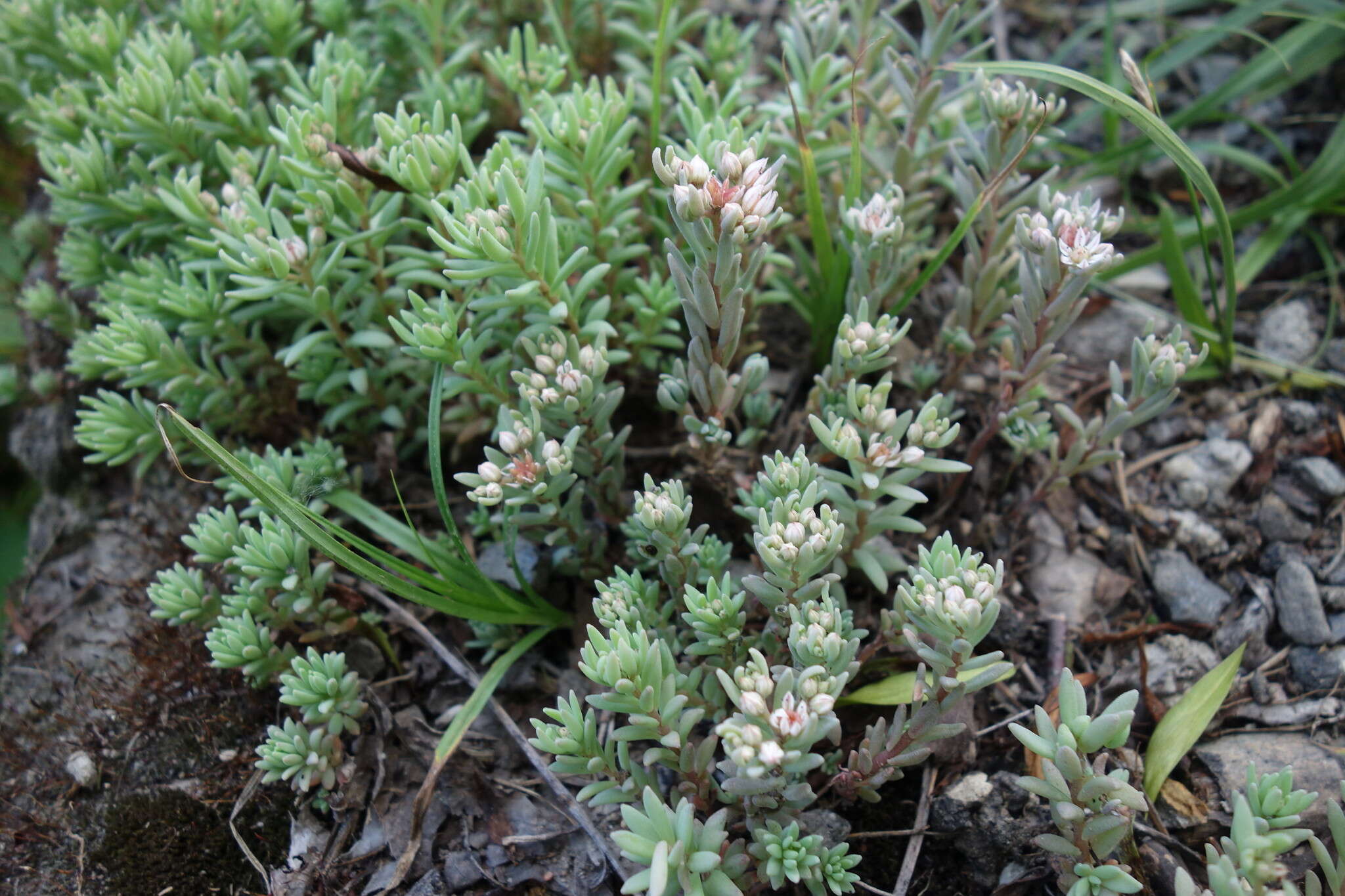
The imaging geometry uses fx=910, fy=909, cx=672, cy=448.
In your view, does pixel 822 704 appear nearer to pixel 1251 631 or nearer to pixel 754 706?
pixel 754 706

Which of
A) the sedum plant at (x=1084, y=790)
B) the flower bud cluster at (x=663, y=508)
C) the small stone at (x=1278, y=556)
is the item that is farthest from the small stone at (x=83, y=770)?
the small stone at (x=1278, y=556)

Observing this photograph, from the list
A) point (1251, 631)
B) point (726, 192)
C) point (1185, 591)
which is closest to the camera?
point (726, 192)

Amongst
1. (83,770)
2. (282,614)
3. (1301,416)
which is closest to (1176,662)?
(1301,416)

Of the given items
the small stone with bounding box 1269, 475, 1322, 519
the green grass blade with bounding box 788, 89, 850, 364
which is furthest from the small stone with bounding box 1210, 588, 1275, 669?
the green grass blade with bounding box 788, 89, 850, 364

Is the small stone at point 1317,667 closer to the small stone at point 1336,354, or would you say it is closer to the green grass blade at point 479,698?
the small stone at point 1336,354

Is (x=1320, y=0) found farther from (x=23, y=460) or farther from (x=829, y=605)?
(x=23, y=460)

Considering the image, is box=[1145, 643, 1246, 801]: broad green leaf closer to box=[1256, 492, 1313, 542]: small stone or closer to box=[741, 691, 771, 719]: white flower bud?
box=[1256, 492, 1313, 542]: small stone

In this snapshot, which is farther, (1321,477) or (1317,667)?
(1321,477)
